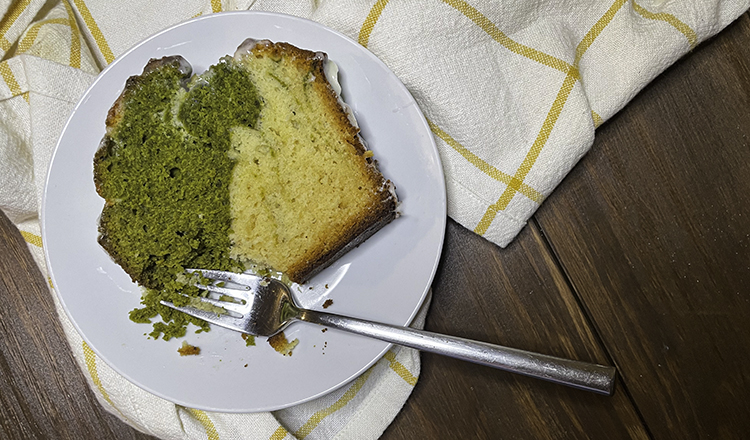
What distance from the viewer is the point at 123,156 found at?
1.68 metres

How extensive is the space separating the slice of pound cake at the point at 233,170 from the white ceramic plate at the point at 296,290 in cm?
11

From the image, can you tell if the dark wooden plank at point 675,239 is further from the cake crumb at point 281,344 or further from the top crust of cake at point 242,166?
the cake crumb at point 281,344

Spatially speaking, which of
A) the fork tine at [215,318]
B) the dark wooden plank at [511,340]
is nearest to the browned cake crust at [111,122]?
the fork tine at [215,318]

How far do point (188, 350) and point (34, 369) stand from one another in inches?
30.9

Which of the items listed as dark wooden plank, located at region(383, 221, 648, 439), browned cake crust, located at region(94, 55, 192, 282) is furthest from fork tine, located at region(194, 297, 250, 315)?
dark wooden plank, located at region(383, 221, 648, 439)

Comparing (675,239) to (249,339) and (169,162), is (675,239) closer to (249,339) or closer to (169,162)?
(249,339)

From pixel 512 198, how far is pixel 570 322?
1.85ft

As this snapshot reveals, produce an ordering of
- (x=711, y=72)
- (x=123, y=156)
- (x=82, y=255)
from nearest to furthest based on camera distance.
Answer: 1. (x=123, y=156)
2. (x=82, y=255)
3. (x=711, y=72)

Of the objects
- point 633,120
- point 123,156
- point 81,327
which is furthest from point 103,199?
point 633,120

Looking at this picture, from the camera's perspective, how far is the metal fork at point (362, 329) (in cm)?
155

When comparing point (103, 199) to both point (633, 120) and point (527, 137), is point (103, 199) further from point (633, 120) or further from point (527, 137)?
point (633, 120)

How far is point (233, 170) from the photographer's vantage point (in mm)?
1704

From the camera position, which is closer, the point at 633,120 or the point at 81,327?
the point at 81,327

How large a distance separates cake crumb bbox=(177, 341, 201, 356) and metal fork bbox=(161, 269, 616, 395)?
14cm
